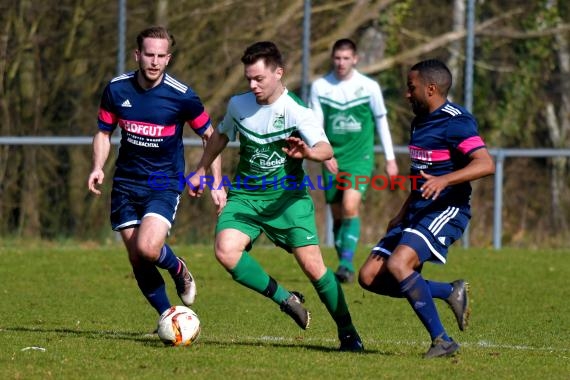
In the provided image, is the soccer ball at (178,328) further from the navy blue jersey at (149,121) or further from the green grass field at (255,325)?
the navy blue jersey at (149,121)

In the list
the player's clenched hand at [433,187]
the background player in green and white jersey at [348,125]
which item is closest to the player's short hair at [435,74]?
the player's clenched hand at [433,187]

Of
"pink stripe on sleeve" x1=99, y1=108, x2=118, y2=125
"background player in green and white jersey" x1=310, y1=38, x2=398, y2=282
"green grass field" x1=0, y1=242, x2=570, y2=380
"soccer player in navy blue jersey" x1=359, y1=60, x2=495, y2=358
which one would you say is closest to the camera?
"green grass field" x1=0, y1=242, x2=570, y2=380

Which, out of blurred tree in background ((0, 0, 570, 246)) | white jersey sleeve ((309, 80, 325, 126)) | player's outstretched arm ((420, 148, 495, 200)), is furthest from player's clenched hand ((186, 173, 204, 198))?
blurred tree in background ((0, 0, 570, 246))

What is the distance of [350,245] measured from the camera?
11.3 metres

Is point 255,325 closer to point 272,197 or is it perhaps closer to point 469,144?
point 272,197

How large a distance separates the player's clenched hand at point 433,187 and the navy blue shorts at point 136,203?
1900 millimetres

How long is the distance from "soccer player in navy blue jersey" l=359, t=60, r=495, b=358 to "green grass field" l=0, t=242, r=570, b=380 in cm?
35

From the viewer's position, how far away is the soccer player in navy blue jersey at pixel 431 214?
688 centimetres

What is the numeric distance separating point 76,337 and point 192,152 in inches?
269

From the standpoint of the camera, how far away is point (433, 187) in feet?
21.7

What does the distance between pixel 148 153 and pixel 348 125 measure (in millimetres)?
4097

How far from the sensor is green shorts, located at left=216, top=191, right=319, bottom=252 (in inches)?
291

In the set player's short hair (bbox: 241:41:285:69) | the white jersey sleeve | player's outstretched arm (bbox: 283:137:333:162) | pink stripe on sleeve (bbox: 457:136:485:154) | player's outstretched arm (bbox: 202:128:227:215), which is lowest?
player's outstretched arm (bbox: 202:128:227:215)

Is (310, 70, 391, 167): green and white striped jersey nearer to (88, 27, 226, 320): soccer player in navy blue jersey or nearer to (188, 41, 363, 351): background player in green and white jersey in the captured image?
(88, 27, 226, 320): soccer player in navy blue jersey
